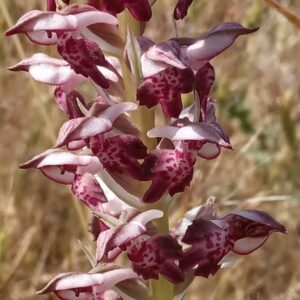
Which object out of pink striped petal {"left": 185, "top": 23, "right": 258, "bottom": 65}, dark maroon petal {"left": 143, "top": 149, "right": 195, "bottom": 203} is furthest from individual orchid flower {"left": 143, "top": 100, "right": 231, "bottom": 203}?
pink striped petal {"left": 185, "top": 23, "right": 258, "bottom": 65}

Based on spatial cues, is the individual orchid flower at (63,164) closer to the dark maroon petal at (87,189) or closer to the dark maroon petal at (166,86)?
the dark maroon petal at (87,189)

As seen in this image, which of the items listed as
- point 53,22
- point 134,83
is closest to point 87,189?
point 134,83

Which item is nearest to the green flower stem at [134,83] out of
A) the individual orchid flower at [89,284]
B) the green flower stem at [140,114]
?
the green flower stem at [140,114]

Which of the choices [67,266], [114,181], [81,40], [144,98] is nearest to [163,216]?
[114,181]

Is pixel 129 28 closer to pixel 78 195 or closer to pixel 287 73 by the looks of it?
pixel 78 195

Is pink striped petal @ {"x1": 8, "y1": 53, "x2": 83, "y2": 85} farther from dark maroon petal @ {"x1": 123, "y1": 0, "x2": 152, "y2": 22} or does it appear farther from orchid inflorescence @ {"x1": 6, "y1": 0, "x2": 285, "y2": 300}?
dark maroon petal @ {"x1": 123, "y1": 0, "x2": 152, "y2": 22}

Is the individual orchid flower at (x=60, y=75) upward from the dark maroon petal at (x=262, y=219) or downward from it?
upward
